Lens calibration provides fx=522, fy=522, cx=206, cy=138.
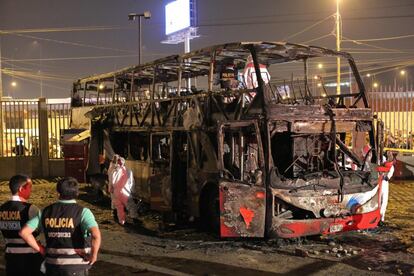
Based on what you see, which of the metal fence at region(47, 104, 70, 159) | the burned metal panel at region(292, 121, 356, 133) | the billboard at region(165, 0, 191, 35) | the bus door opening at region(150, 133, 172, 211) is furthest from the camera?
the billboard at region(165, 0, 191, 35)

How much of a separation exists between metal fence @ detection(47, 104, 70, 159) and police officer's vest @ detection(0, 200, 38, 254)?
1576 cm

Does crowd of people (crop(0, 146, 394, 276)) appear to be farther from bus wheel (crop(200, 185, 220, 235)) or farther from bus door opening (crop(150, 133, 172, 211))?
bus door opening (crop(150, 133, 172, 211))

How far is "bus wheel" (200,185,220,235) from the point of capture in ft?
29.0

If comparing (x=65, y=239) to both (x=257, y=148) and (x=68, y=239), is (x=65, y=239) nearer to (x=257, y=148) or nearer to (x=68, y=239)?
(x=68, y=239)

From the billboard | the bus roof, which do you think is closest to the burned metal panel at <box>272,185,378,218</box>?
the bus roof

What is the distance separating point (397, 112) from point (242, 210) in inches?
467

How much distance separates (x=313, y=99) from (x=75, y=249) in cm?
692

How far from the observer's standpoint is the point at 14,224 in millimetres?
4492

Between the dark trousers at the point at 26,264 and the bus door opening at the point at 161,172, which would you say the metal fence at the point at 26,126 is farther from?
the dark trousers at the point at 26,264

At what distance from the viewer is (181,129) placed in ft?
31.9

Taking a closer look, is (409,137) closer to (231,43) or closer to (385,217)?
(385,217)

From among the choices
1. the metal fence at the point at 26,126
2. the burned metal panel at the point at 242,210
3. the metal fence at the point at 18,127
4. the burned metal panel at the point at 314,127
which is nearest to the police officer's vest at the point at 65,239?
the burned metal panel at the point at 242,210

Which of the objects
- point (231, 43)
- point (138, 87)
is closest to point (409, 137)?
point (138, 87)

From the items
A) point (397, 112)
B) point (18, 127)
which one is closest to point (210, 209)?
point (397, 112)
